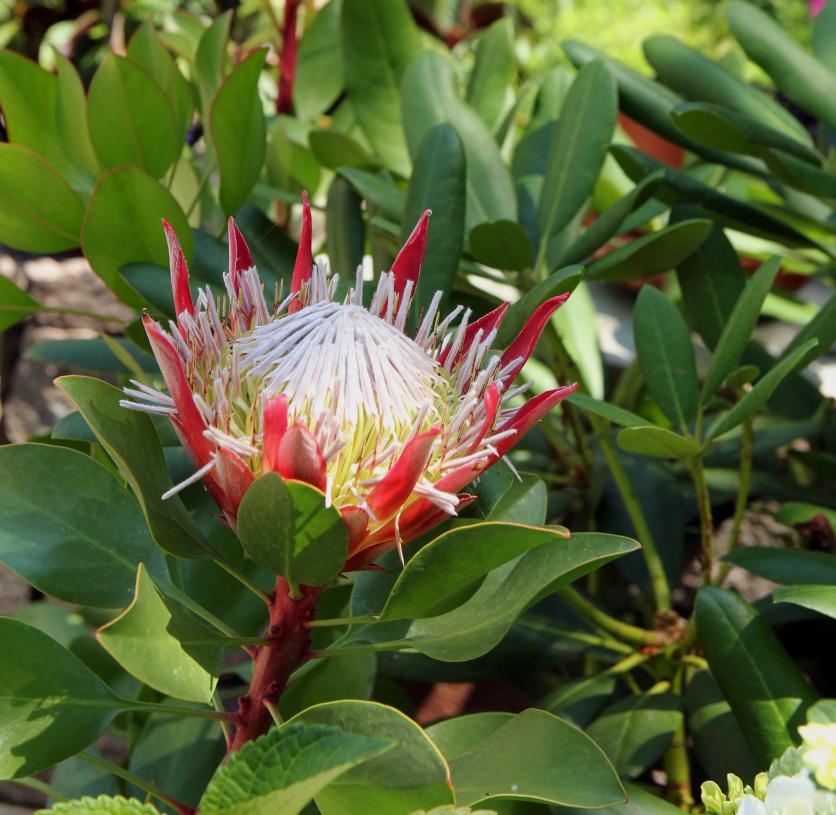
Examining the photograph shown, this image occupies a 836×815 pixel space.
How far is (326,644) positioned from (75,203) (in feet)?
1.54

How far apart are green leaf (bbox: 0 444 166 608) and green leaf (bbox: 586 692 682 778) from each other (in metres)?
0.47

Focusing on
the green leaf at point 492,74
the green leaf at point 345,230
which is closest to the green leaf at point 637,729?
the green leaf at point 345,230

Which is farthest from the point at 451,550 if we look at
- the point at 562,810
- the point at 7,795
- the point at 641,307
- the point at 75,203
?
the point at 7,795

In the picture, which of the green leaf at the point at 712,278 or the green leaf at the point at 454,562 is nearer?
the green leaf at the point at 454,562

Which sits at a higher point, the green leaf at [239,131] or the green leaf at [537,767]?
the green leaf at [239,131]

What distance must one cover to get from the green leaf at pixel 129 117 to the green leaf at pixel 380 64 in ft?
0.96

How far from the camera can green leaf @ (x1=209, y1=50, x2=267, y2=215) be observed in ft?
2.99

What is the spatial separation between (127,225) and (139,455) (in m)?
0.28

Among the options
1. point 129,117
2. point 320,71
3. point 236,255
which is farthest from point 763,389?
point 320,71

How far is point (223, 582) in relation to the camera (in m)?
0.90

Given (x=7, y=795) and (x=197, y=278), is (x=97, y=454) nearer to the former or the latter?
(x=197, y=278)

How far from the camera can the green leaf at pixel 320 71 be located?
1.44 meters

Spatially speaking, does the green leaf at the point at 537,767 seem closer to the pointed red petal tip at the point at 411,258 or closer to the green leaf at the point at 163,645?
the green leaf at the point at 163,645

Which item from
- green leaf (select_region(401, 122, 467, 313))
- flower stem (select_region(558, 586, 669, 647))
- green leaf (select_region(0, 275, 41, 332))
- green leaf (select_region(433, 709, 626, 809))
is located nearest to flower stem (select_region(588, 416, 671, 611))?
flower stem (select_region(558, 586, 669, 647))
